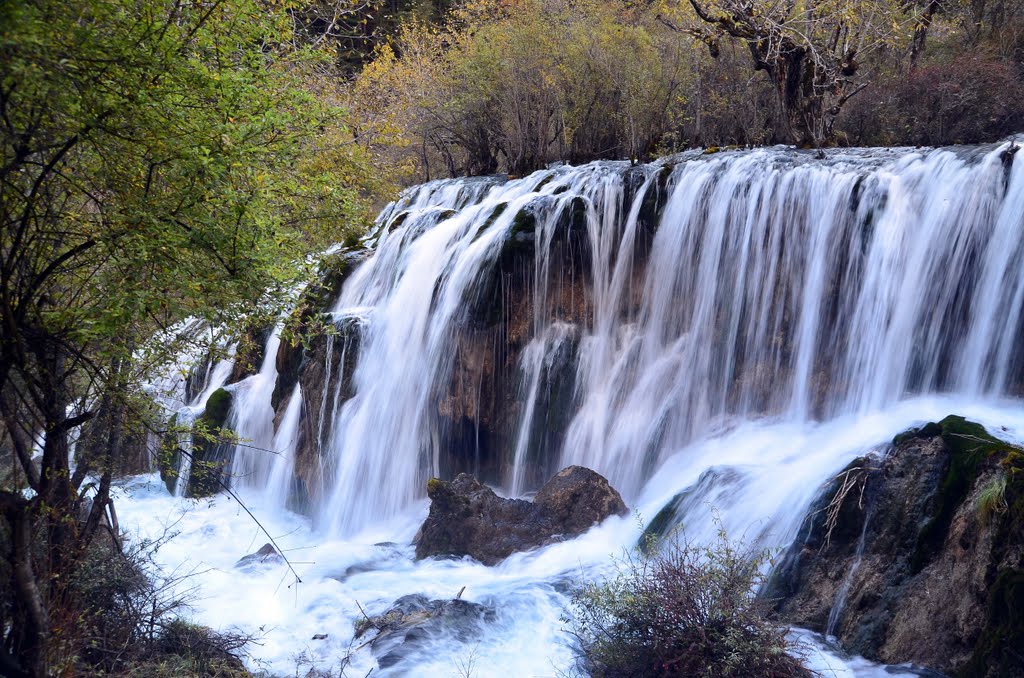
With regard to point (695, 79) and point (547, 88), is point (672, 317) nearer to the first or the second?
point (695, 79)

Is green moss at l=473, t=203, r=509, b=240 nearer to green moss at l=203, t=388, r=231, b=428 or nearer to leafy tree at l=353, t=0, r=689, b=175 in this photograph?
leafy tree at l=353, t=0, r=689, b=175

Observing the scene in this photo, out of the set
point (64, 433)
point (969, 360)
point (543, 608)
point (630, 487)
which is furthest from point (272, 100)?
point (969, 360)

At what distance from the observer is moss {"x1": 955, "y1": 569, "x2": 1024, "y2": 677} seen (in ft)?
17.4

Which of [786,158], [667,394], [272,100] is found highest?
[786,158]

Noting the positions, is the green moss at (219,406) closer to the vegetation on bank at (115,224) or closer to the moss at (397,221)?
the moss at (397,221)

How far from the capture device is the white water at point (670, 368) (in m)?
8.55

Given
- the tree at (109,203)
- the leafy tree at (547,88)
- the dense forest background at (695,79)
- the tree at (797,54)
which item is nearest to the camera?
the tree at (109,203)

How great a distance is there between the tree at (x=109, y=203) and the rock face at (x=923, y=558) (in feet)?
17.0

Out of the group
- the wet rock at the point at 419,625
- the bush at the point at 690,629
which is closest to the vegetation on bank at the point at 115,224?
the wet rock at the point at 419,625

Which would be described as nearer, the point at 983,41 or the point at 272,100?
the point at 272,100

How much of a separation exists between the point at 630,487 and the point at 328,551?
4.34 meters

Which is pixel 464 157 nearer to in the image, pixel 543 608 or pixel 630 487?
pixel 630 487

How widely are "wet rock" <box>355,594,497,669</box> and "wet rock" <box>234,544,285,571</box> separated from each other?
8.82ft

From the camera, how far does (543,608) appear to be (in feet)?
26.4
